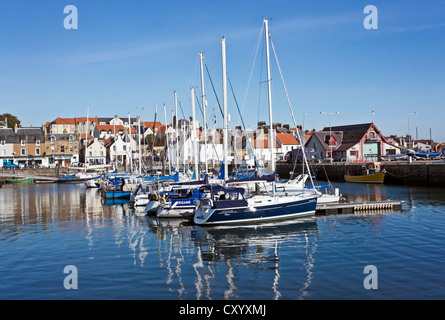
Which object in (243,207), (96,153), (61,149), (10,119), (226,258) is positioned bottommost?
(226,258)

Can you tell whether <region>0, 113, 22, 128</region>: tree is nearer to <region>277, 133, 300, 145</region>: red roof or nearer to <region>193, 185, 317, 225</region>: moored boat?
<region>277, 133, 300, 145</region>: red roof

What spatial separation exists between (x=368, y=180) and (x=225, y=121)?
1487 inches

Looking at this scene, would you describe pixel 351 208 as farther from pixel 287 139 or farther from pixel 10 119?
pixel 10 119

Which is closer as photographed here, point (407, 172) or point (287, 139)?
point (407, 172)

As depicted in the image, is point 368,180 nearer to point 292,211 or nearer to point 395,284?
point 292,211

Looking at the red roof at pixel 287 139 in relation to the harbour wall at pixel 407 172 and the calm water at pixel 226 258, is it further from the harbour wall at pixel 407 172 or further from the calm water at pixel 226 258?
the calm water at pixel 226 258

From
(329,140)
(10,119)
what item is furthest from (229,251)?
(10,119)

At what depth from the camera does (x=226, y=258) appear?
2006 centimetres

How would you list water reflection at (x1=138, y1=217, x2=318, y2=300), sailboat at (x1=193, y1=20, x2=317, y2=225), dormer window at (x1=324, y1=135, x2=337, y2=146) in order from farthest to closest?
dormer window at (x1=324, y1=135, x2=337, y2=146)
sailboat at (x1=193, y1=20, x2=317, y2=225)
water reflection at (x1=138, y1=217, x2=318, y2=300)

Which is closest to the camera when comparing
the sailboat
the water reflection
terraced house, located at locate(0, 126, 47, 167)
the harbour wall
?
the water reflection

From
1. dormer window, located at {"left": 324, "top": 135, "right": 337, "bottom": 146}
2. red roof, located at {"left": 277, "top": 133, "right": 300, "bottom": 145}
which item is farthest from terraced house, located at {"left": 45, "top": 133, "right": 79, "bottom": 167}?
dormer window, located at {"left": 324, "top": 135, "right": 337, "bottom": 146}

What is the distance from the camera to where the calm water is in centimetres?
1547

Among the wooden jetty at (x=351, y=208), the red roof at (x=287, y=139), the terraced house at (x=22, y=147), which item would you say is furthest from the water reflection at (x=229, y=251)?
the terraced house at (x=22, y=147)

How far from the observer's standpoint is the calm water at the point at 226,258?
15469 mm
